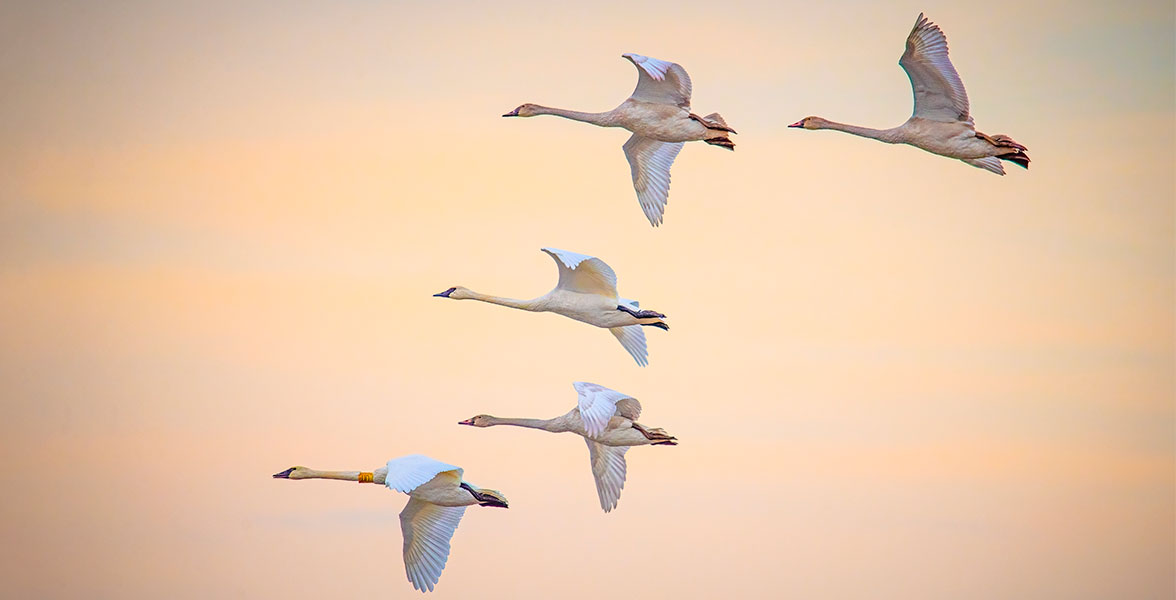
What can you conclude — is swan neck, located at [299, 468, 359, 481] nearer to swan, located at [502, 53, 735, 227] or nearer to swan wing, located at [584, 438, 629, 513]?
swan wing, located at [584, 438, 629, 513]

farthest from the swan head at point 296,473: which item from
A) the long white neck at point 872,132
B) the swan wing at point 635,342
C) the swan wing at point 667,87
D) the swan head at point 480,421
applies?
the long white neck at point 872,132

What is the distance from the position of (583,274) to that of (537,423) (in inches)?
171

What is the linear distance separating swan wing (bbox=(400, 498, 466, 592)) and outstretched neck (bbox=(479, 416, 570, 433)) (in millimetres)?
2947

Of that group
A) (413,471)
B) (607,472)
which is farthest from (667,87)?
(413,471)

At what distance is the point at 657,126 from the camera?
139ft

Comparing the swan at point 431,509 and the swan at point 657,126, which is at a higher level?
the swan at point 657,126

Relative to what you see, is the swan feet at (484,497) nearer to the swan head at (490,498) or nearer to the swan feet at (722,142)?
the swan head at (490,498)

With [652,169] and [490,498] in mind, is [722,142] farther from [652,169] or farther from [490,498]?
[490,498]

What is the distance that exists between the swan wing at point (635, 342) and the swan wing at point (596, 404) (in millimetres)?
4122

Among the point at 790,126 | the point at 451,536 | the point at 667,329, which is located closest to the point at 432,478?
the point at 451,536

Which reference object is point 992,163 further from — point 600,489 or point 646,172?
point 600,489

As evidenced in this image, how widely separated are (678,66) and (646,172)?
3.25 m

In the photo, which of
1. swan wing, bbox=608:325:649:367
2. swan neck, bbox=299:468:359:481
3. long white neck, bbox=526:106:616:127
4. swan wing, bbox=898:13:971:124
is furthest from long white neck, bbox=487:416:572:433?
swan wing, bbox=898:13:971:124

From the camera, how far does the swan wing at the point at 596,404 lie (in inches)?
1531
